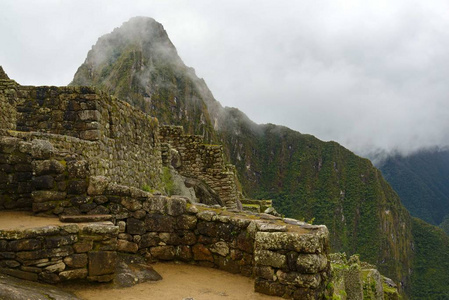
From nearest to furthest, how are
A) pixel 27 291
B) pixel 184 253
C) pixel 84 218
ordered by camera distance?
pixel 27 291, pixel 84 218, pixel 184 253

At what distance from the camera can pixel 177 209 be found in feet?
20.6

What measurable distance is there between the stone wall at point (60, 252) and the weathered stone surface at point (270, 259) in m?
2.16

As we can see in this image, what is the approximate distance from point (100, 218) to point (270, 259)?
2740 mm

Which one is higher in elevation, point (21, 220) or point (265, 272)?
point (21, 220)

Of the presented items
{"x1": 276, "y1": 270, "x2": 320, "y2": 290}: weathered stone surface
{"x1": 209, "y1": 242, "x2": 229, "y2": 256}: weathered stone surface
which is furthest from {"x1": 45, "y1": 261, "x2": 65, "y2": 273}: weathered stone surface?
{"x1": 276, "y1": 270, "x2": 320, "y2": 290}: weathered stone surface

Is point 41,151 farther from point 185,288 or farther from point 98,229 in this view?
point 185,288

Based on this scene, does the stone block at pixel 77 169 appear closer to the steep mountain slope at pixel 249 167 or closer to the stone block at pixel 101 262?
the stone block at pixel 101 262

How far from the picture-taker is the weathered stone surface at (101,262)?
472 cm

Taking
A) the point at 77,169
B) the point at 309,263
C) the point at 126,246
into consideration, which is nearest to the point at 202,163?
the point at 126,246

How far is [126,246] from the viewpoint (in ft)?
19.7

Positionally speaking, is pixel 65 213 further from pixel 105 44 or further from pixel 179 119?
pixel 105 44

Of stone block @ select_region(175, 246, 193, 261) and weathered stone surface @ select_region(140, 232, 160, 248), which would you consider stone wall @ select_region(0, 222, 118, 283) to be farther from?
stone block @ select_region(175, 246, 193, 261)

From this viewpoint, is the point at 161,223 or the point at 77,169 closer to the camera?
the point at 77,169

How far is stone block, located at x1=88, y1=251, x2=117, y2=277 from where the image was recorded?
4.72 m
